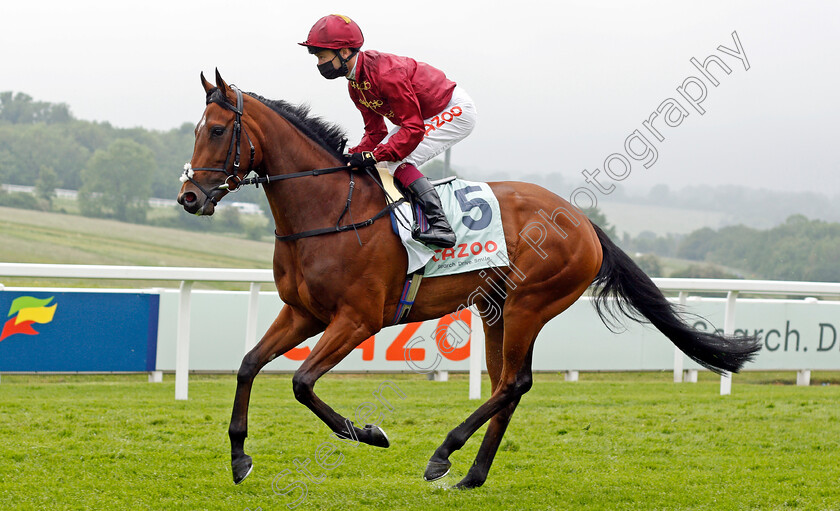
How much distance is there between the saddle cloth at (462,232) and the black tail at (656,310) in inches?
30.9

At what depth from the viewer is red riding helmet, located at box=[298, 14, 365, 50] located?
11.1 ft

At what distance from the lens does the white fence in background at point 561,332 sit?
573 cm

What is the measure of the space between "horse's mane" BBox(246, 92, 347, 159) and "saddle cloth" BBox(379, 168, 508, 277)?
9.9 inches

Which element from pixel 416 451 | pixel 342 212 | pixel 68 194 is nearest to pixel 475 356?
pixel 416 451

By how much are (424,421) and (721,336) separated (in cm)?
196

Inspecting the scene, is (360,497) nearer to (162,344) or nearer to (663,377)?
(162,344)

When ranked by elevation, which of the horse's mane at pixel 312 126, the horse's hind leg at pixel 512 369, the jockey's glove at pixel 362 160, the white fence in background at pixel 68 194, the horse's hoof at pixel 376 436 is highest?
the white fence in background at pixel 68 194

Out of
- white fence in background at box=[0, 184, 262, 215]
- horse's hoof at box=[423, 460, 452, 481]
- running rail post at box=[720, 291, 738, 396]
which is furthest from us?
white fence in background at box=[0, 184, 262, 215]

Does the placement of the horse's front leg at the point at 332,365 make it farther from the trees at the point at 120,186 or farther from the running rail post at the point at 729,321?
the trees at the point at 120,186

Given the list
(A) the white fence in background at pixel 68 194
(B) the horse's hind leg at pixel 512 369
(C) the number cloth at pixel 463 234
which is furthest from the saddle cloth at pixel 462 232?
(A) the white fence in background at pixel 68 194

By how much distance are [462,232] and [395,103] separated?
2.22ft

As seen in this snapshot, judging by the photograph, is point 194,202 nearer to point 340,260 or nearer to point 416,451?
point 340,260

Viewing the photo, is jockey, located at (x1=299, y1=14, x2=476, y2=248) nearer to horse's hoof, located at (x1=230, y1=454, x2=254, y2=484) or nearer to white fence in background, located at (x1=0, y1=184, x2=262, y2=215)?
horse's hoof, located at (x1=230, y1=454, x2=254, y2=484)

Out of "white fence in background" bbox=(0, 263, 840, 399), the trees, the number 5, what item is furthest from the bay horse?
the trees
